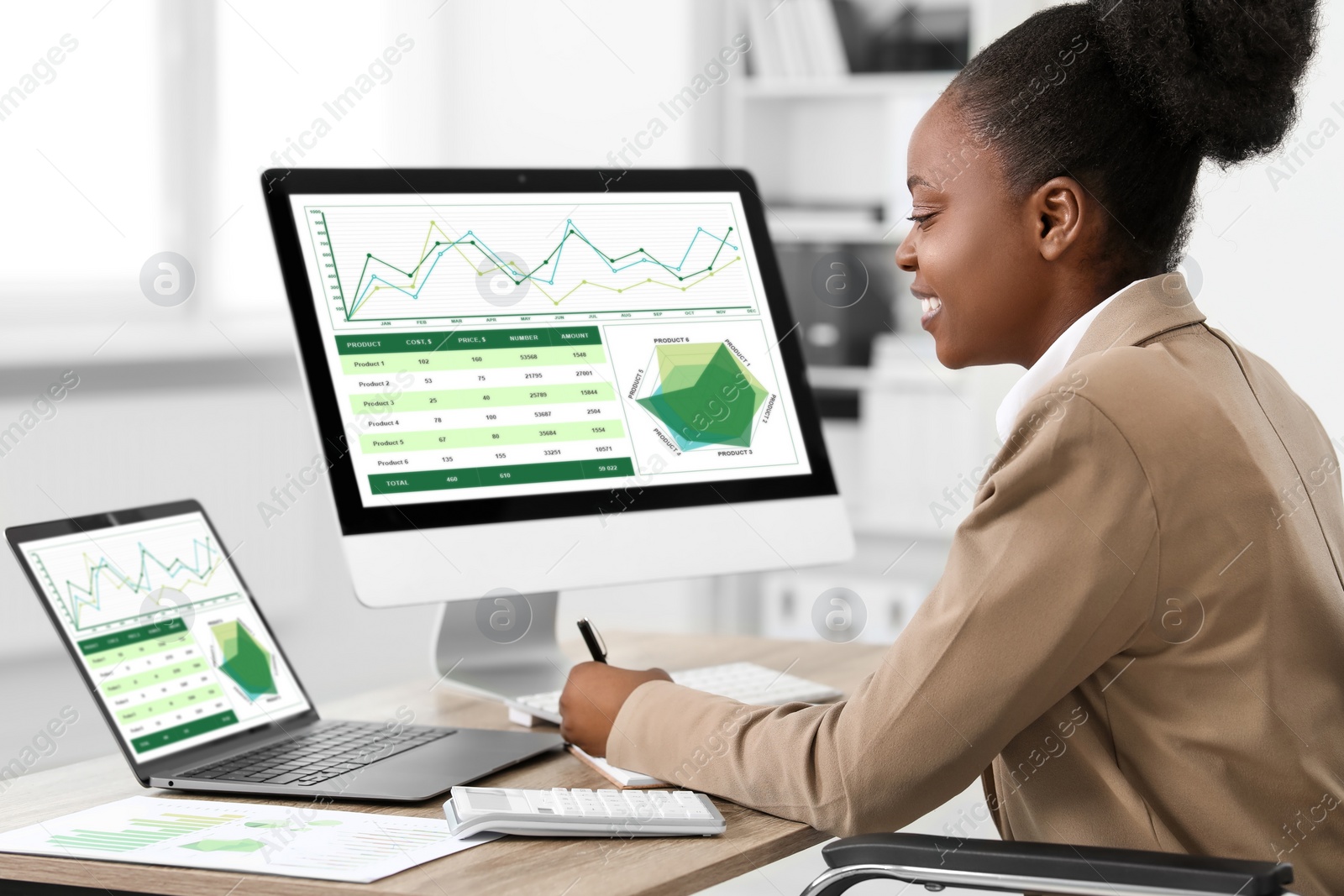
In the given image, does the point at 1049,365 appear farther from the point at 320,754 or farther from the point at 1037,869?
the point at 320,754

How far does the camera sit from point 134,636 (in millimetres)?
1225

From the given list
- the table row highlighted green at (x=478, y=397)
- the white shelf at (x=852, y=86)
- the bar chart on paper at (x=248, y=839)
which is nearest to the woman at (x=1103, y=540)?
the bar chart on paper at (x=248, y=839)

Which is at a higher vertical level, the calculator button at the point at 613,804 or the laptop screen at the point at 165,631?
the laptop screen at the point at 165,631

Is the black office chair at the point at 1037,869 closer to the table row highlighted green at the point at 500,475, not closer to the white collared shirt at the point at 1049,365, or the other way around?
the white collared shirt at the point at 1049,365

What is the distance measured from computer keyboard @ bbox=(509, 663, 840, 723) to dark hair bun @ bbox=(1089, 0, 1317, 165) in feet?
2.23

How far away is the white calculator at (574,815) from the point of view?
1.03m

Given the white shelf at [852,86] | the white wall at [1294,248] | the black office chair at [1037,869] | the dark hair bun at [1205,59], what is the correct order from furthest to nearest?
the white shelf at [852,86] → the white wall at [1294,248] → the dark hair bun at [1205,59] → the black office chair at [1037,869]

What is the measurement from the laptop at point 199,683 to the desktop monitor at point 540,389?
128 mm

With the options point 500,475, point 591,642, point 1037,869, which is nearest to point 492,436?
point 500,475

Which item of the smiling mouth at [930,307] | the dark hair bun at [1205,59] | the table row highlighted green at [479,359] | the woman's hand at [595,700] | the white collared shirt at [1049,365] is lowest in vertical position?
the woman's hand at [595,700]

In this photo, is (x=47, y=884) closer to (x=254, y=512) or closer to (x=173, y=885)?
(x=173, y=885)

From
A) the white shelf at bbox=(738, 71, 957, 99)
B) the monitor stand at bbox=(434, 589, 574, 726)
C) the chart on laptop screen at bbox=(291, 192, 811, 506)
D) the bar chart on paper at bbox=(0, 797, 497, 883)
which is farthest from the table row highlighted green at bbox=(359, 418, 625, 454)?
the white shelf at bbox=(738, 71, 957, 99)

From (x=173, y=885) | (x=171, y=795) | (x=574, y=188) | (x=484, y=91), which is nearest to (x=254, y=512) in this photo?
(x=484, y=91)

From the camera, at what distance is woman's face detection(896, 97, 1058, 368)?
1.19m
